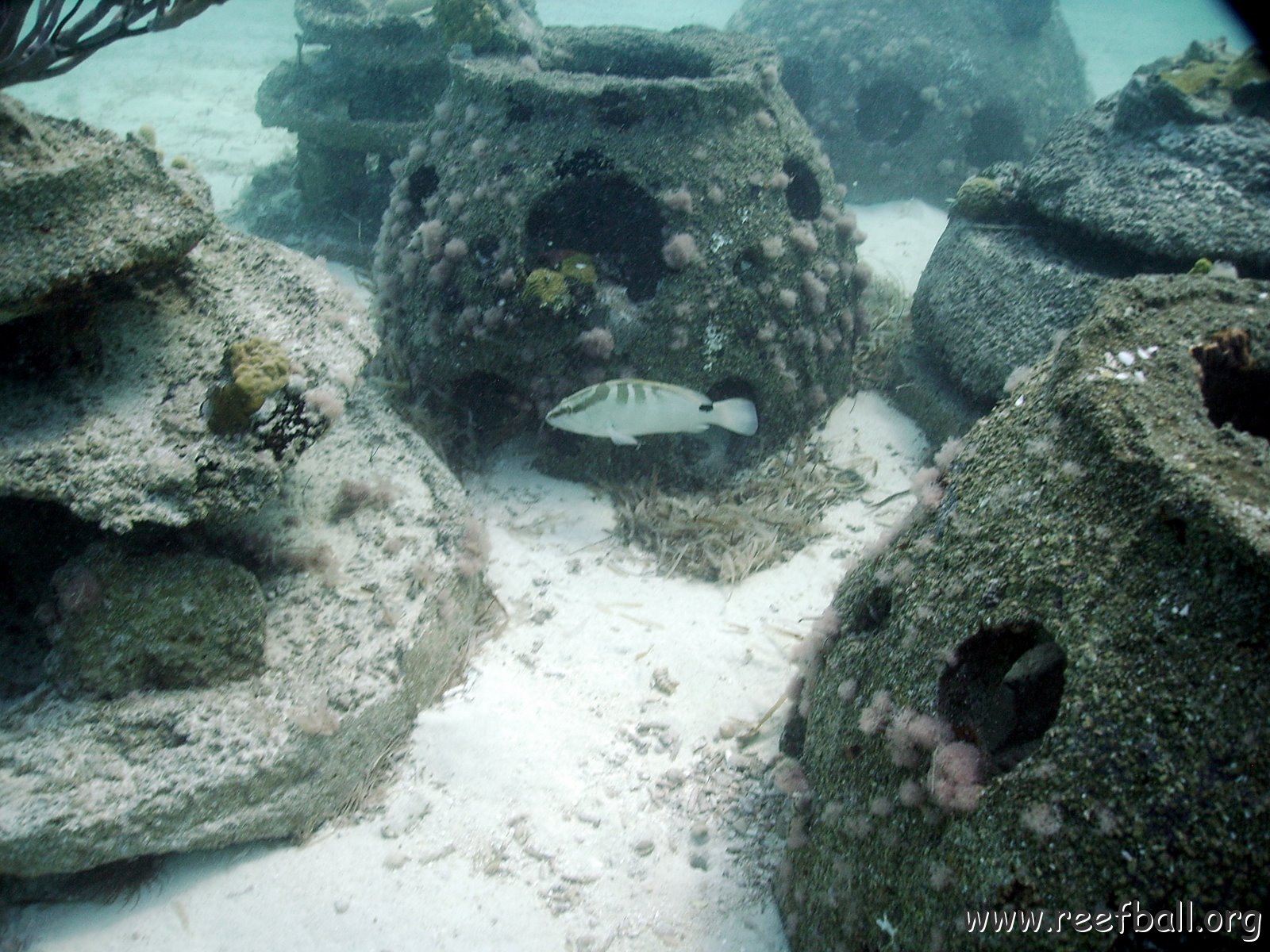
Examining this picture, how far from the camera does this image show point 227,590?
3.42 metres

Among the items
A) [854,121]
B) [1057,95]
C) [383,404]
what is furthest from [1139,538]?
[1057,95]

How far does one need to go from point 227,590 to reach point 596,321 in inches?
125

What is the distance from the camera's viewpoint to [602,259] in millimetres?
5891

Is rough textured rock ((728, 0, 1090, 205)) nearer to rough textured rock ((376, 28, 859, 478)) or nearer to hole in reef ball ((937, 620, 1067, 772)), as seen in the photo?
rough textured rock ((376, 28, 859, 478))

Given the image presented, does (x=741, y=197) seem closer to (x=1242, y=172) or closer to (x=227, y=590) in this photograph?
(x=1242, y=172)

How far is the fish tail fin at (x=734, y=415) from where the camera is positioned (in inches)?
176

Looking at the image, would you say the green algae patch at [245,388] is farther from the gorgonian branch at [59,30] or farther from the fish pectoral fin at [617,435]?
the fish pectoral fin at [617,435]

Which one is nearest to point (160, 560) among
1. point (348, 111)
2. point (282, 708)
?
point (282, 708)

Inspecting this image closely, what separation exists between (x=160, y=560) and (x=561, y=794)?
90.5 inches

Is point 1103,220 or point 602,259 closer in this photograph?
point 1103,220

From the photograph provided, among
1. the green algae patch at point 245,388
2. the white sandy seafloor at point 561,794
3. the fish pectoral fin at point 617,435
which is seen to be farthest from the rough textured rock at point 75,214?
the white sandy seafloor at point 561,794

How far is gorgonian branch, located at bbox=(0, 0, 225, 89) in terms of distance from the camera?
312 centimetres

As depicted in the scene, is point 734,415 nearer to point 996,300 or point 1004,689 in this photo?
point 1004,689

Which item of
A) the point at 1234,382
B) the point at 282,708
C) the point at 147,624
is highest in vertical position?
the point at 1234,382
